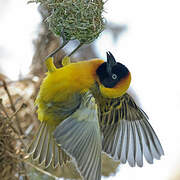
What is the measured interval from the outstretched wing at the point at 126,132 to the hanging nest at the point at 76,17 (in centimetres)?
68

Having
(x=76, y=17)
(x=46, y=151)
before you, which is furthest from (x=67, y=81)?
(x=46, y=151)

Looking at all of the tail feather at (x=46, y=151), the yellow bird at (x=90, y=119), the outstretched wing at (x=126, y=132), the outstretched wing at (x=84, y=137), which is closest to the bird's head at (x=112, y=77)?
the yellow bird at (x=90, y=119)

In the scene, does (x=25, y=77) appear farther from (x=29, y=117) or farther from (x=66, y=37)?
(x=66, y=37)

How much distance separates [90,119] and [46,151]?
611mm

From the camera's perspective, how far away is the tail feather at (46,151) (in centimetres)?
287

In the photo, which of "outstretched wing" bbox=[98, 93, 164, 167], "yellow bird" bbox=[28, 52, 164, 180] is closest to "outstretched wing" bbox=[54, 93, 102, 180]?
"yellow bird" bbox=[28, 52, 164, 180]

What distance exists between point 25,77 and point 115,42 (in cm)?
127

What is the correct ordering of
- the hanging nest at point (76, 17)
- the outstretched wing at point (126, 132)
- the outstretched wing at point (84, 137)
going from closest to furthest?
1. the hanging nest at point (76, 17)
2. the outstretched wing at point (84, 137)
3. the outstretched wing at point (126, 132)

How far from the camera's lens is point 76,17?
2211mm

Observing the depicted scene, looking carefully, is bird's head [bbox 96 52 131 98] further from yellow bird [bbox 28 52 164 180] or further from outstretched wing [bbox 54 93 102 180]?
outstretched wing [bbox 54 93 102 180]

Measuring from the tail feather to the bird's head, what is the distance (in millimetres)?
582

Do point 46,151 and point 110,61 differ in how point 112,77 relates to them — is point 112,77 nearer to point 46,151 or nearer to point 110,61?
point 110,61

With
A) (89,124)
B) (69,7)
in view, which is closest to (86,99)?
(89,124)

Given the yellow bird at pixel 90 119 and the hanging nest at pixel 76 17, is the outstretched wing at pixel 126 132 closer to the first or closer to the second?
the yellow bird at pixel 90 119
